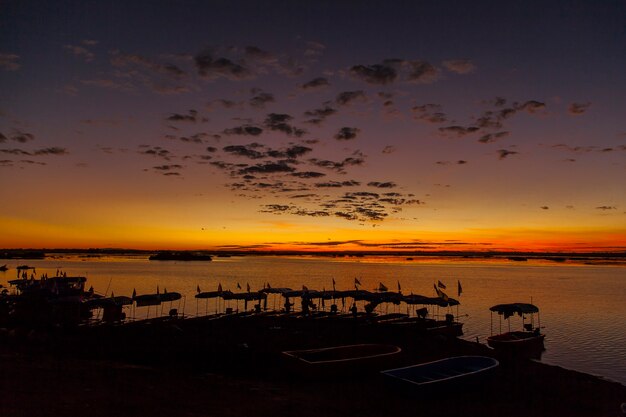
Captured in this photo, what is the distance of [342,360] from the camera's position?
903 inches

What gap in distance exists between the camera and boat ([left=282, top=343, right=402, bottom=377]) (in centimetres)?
2244

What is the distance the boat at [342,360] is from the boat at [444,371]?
244 cm

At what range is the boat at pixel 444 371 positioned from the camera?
20.5m

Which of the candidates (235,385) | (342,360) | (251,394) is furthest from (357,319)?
(251,394)

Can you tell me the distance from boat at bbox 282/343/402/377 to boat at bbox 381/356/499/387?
244 cm

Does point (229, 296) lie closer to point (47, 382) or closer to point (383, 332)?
point (383, 332)

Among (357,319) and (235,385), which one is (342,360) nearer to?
(235,385)

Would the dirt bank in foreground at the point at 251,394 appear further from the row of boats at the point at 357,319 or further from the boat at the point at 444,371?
the row of boats at the point at 357,319

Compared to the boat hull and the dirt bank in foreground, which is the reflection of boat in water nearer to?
the boat hull

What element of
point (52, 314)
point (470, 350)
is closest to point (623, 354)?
point (470, 350)

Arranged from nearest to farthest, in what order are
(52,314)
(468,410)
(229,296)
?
1. (468,410)
2. (52,314)
3. (229,296)

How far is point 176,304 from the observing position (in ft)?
220

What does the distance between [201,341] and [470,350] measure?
63.8ft

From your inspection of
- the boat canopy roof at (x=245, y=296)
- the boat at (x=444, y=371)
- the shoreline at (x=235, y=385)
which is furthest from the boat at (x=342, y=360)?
the boat canopy roof at (x=245, y=296)
